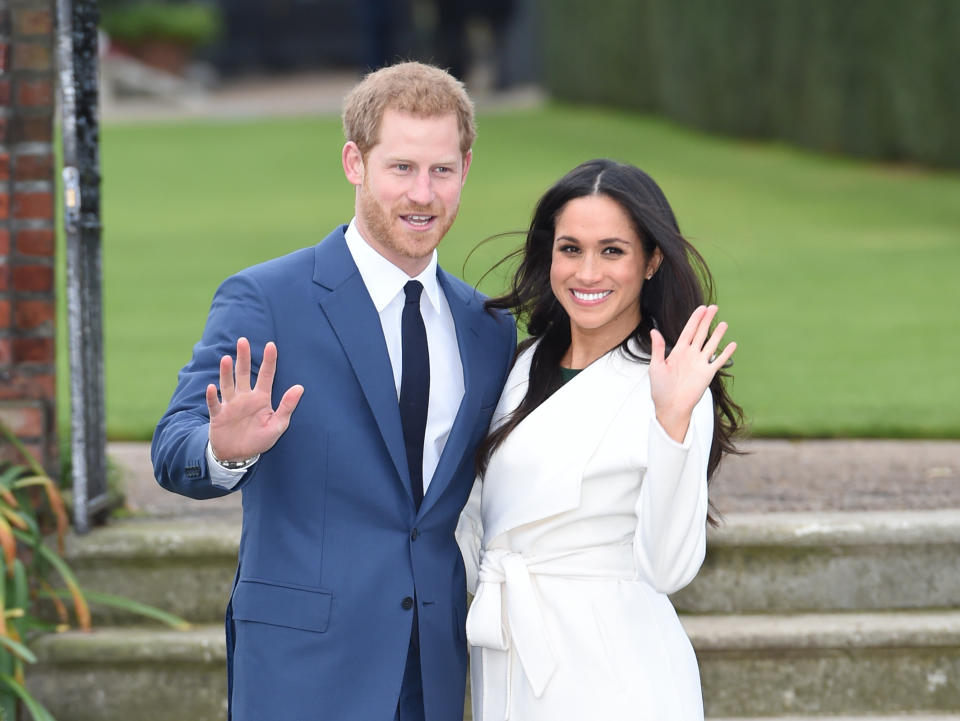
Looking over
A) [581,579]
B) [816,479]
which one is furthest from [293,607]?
[816,479]

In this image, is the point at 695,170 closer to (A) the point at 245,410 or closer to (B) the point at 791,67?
(B) the point at 791,67

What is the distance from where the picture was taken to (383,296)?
2822mm

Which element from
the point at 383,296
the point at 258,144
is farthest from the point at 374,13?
the point at 383,296

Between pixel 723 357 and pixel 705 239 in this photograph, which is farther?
pixel 705 239

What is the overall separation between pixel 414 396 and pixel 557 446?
303 millimetres

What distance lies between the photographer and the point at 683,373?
8.36ft

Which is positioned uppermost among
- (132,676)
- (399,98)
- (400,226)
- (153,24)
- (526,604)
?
(399,98)

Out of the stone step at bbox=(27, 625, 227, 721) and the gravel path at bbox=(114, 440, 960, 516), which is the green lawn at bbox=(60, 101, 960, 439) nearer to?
the gravel path at bbox=(114, 440, 960, 516)

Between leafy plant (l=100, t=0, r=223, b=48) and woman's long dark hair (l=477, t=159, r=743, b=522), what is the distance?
26588 millimetres

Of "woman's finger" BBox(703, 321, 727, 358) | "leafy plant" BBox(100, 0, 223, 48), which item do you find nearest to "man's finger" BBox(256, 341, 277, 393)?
"woman's finger" BBox(703, 321, 727, 358)

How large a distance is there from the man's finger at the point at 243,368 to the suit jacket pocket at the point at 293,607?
0.47 meters

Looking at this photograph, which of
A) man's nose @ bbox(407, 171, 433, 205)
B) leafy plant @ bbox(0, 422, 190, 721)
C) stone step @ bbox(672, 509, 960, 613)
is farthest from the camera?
stone step @ bbox(672, 509, 960, 613)

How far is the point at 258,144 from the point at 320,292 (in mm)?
16102

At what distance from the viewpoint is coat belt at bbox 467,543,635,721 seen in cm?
277
